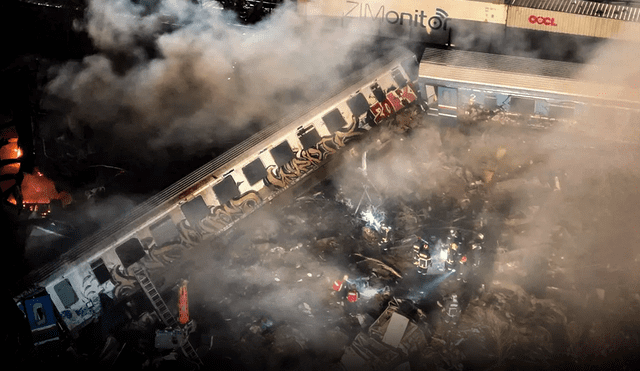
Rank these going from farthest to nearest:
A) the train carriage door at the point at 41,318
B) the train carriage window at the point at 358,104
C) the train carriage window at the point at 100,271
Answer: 1. the train carriage window at the point at 358,104
2. the train carriage window at the point at 100,271
3. the train carriage door at the point at 41,318

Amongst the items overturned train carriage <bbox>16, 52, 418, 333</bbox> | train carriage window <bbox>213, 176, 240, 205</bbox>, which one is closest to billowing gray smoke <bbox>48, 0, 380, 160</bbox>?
overturned train carriage <bbox>16, 52, 418, 333</bbox>

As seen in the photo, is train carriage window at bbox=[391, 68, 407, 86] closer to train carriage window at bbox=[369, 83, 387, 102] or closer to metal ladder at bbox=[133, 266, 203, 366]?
train carriage window at bbox=[369, 83, 387, 102]

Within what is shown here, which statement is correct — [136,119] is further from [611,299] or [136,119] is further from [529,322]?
[611,299]

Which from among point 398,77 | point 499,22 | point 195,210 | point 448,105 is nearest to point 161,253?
point 195,210

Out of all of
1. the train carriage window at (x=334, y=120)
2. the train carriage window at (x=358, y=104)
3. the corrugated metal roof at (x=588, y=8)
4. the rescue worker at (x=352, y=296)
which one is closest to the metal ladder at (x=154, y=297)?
the rescue worker at (x=352, y=296)

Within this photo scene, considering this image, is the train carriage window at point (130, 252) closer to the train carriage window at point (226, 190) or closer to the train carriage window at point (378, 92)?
the train carriage window at point (226, 190)

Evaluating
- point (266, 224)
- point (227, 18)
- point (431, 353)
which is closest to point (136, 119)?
point (227, 18)

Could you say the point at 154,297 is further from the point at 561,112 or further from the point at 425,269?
the point at 561,112
